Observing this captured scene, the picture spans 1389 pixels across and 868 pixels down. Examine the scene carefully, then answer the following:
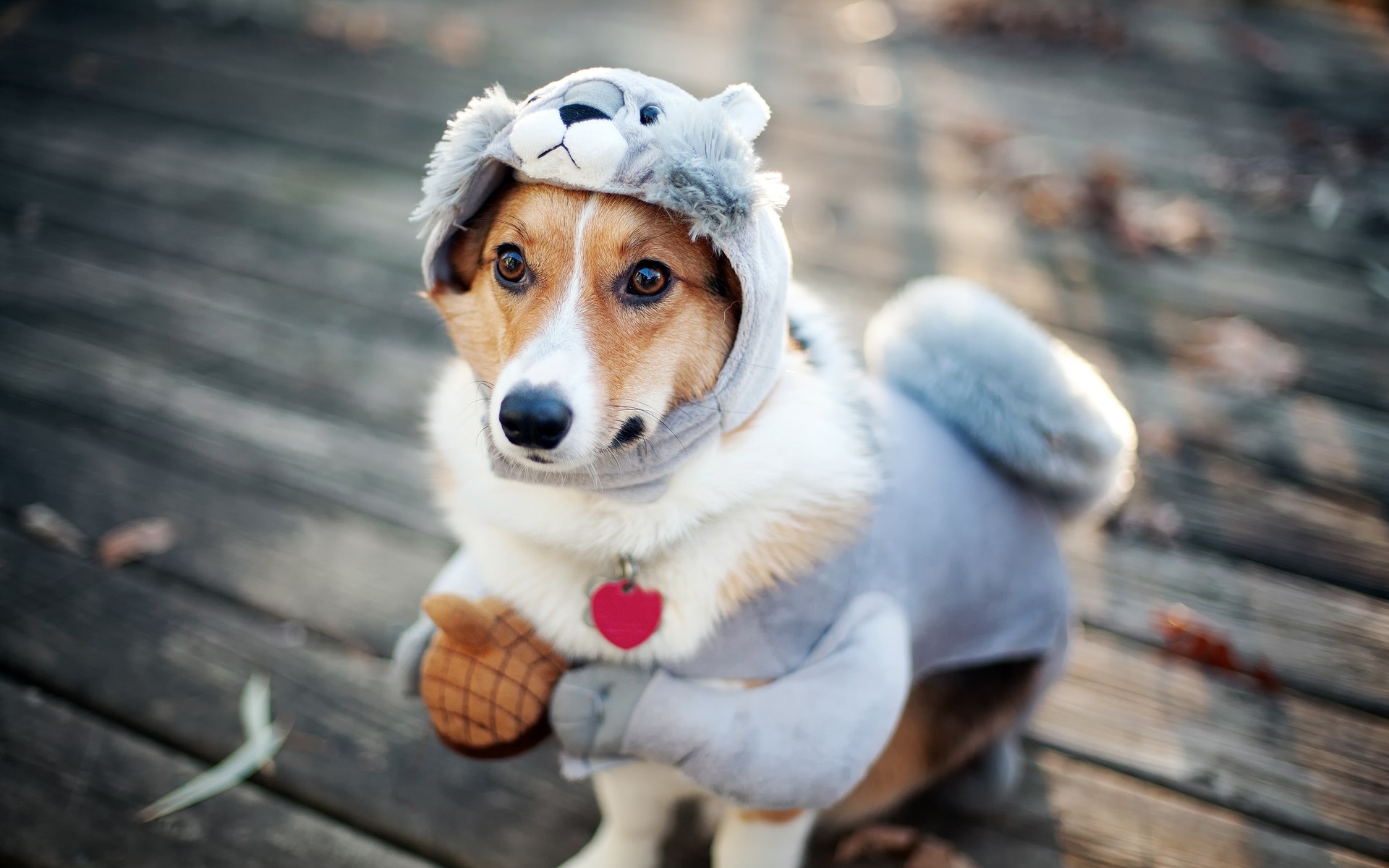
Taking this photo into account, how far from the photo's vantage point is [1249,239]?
3.04 meters

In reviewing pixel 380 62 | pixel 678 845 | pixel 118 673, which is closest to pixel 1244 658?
pixel 678 845

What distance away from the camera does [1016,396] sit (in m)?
1.41

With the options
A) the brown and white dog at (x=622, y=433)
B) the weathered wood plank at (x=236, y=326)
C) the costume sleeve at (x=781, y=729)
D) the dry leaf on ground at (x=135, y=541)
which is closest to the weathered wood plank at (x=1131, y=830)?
the brown and white dog at (x=622, y=433)

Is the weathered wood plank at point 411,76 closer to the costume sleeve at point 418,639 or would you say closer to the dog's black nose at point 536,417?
the costume sleeve at point 418,639

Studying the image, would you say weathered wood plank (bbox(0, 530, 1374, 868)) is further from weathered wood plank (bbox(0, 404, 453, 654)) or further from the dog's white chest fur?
the dog's white chest fur

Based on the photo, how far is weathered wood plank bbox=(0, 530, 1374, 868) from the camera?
62.2 inches

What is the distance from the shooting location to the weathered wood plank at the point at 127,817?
149 cm

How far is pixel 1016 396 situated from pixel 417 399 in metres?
1.63

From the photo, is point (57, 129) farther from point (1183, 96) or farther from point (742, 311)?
point (1183, 96)

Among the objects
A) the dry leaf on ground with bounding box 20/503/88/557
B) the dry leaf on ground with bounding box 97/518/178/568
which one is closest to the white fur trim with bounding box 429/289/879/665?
the dry leaf on ground with bounding box 97/518/178/568

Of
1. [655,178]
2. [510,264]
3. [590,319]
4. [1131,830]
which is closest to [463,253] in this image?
[510,264]

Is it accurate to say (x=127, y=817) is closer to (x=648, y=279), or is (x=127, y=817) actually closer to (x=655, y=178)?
(x=648, y=279)

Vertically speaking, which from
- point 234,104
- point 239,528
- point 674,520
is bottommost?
point 239,528

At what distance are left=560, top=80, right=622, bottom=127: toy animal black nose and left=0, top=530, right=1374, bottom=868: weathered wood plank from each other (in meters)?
1.21
